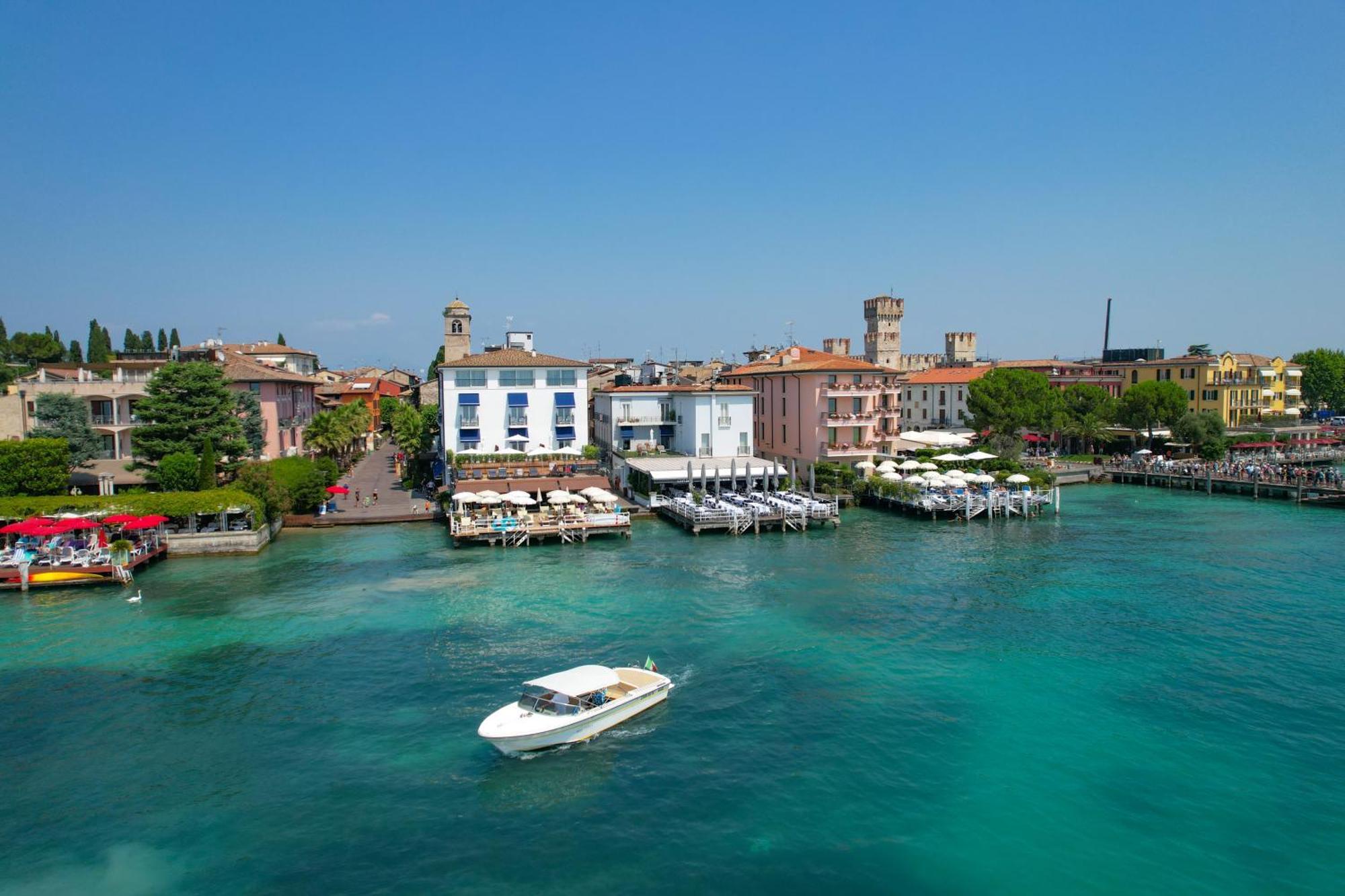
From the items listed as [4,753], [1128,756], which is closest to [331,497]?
[4,753]

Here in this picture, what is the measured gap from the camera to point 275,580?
41750 millimetres

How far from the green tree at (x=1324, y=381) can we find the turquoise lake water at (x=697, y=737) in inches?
4091

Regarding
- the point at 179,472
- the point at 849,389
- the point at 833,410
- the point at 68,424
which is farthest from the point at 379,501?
the point at 849,389

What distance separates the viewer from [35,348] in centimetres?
12312

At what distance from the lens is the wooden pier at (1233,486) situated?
215 feet

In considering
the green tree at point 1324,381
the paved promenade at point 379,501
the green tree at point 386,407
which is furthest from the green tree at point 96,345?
the green tree at point 1324,381

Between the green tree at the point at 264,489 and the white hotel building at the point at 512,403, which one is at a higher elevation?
the white hotel building at the point at 512,403

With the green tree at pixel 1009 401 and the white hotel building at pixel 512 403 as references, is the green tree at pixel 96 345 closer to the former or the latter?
the white hotel building at pixel 512 403

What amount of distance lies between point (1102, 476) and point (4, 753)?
8387 centimetres

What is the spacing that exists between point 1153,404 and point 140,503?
91714 millimetres

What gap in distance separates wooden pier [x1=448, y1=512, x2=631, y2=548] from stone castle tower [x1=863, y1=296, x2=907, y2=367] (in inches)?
2897

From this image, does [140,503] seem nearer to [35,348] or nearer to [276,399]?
[276,399]

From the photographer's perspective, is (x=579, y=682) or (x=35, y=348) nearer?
(x=579, y=682)

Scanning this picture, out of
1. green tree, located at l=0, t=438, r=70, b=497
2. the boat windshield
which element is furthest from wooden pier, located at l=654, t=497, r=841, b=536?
green tree, located at l=0, t=438, r=70, b=497
